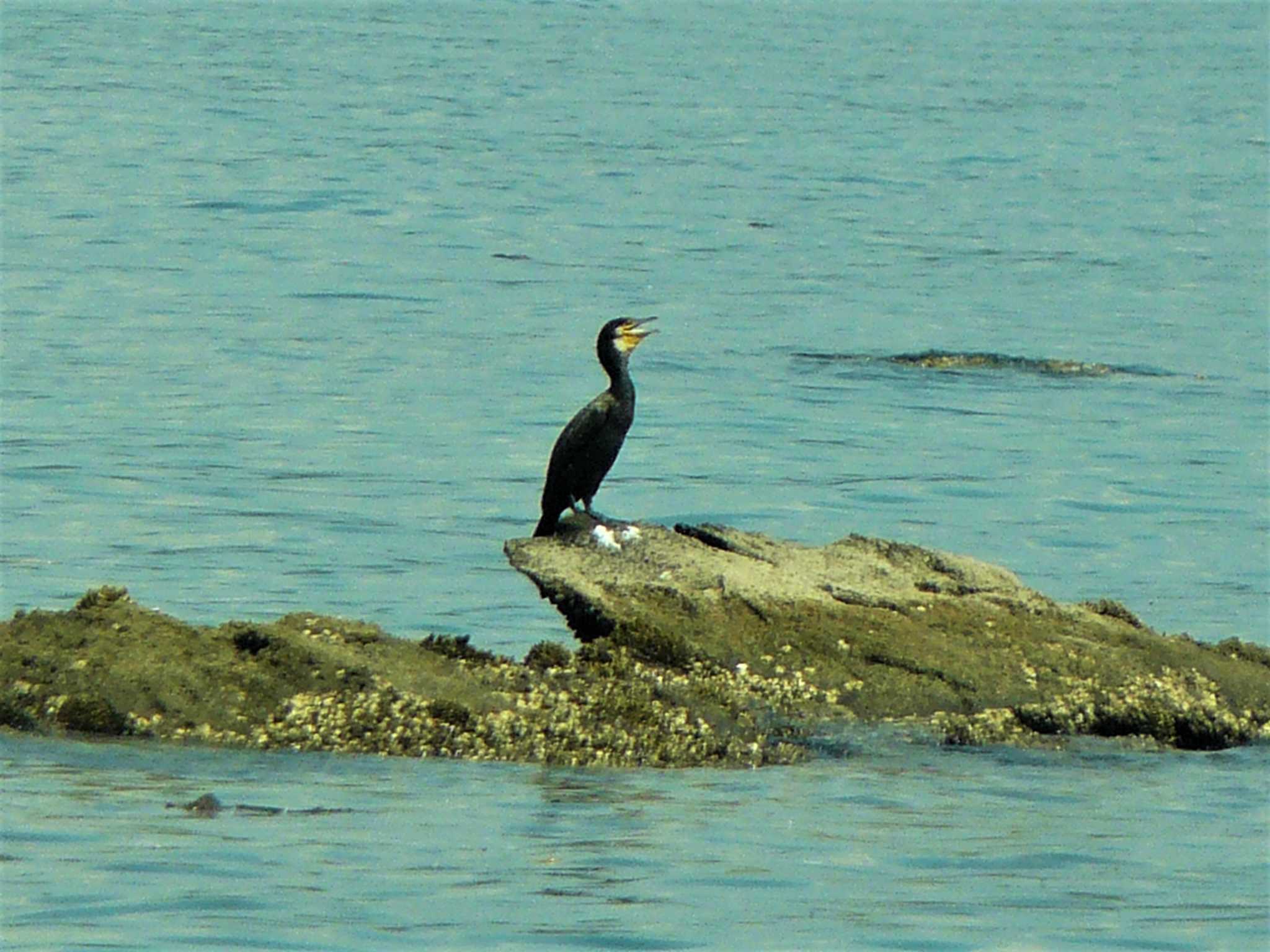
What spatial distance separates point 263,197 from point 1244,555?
21941 mm

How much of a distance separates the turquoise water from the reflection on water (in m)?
0.02

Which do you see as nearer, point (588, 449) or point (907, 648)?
point (907, 648)

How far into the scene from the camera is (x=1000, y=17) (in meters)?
75.1

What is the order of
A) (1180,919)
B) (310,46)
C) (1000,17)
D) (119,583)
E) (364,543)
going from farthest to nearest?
(1000,17)
(310,46)
(364,543)
(119,583)
(1180,919)

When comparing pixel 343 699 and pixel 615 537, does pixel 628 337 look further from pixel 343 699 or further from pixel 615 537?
pixel 343 699

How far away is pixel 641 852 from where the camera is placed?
8.33 m

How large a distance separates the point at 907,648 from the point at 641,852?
1.99 metres

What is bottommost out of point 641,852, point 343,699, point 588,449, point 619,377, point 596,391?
point 596,391

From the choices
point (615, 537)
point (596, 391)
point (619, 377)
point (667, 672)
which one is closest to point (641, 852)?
point (667, 672)

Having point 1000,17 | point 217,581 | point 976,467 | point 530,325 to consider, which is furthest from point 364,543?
point 1000,17

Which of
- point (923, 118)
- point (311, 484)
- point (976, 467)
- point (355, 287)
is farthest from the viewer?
point (923, 118)

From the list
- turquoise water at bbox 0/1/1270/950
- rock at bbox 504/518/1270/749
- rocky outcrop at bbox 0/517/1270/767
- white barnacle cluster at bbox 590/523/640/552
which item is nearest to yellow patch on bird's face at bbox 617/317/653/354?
turquoise water at bbox 0/1/1270/950

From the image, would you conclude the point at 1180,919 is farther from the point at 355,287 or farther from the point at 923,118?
the point at 923,118

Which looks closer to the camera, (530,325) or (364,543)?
(364,543)
